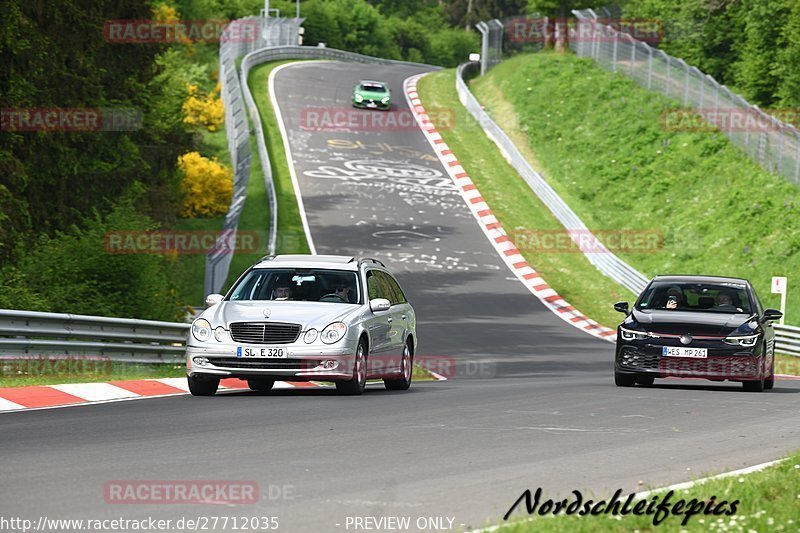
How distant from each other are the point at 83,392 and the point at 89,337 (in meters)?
Result: 3.52

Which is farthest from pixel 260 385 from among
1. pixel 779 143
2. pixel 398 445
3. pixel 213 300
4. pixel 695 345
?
pixel 779 143

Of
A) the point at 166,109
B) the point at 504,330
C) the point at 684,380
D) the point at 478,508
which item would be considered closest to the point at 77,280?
the point at 684,380

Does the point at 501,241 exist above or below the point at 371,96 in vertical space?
below

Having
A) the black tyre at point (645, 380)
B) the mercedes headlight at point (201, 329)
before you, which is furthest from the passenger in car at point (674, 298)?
the mercedes headlight at point (201, 329)

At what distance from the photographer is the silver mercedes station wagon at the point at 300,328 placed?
15406 millimetres

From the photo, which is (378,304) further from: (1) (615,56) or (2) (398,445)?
(1) (615,56)

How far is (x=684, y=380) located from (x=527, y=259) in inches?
840

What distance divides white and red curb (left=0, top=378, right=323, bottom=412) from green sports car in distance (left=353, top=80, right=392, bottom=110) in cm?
4977

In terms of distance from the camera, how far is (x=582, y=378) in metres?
23.1

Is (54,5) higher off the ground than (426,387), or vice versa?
(54,5)

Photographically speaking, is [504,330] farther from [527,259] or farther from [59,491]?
[59,491]

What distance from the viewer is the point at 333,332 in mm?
15477

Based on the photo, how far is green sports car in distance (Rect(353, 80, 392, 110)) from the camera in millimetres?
66938

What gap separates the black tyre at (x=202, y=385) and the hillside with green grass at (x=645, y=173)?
23.6 m
